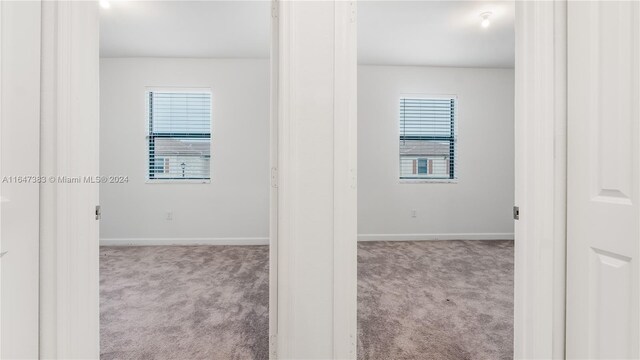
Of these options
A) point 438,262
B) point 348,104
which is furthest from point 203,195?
point 348,104

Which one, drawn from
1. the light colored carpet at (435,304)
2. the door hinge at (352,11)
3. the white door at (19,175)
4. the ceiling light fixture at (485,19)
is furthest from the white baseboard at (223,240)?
the door hinge at (352,11)

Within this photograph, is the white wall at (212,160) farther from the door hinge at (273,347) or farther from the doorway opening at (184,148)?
the door hinge at (273,347)

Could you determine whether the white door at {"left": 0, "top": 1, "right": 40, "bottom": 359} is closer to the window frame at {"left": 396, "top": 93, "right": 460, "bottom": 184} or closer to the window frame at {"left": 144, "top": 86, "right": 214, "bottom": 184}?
the window frame at {"left": 144, "top": 86, "right": 214, "bottom": 184}

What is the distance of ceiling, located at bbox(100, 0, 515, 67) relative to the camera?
284 cm

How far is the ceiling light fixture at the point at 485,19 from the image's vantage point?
2.93 metres

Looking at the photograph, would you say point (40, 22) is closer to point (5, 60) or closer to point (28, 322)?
point (5, 60)

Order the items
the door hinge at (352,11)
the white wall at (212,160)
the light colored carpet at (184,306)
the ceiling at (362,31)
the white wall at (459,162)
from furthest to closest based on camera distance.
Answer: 1. the white wall at (459,162)
2. the white wall at (212,160)
3. the ceiling at (362,31)
4. the light colored carpet at (184,306)
5. the door hinge at (352,11)

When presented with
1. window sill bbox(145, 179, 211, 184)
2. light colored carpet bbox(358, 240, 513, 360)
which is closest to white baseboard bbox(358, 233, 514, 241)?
light colored carpet bbox(358, 240, 513, 360)

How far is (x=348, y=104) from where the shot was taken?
121cm

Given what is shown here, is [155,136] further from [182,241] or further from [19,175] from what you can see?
[19,175]

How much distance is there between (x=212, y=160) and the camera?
13.7ft

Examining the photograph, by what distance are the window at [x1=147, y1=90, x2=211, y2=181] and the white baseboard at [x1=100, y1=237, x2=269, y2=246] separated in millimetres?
875

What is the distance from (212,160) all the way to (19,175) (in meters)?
3.28
